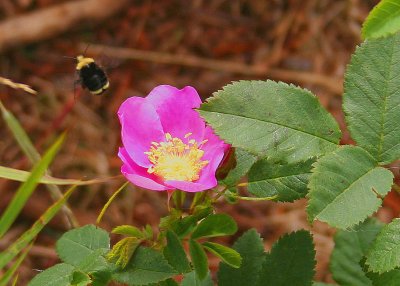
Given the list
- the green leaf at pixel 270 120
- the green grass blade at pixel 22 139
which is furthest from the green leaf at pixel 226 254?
the green grass blade at pixel 22 139

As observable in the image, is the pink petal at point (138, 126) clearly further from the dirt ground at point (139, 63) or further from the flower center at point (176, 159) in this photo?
the dirt ground at point (139, 63)

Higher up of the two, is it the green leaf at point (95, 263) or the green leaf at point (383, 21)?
the green leaf at point (383, 21)

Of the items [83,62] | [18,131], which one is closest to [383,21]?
[18,131]

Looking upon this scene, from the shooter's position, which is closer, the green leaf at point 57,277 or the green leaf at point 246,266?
the green leaf at point 57,277

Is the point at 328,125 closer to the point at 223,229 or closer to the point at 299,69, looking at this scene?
the point at 223,229

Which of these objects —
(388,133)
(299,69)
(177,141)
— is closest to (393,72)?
(388,133)

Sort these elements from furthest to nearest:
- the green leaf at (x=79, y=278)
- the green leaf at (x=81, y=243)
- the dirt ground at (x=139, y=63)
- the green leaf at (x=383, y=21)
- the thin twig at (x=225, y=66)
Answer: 1. the thin twig at (x=225, y=66)
2. the dirt ground at (x=139, y=63)
3. the green leaf at (x=81, y=243)
4. the green leaf at (x=79, y=278)
5. the green leaf at (x=383, y=21)

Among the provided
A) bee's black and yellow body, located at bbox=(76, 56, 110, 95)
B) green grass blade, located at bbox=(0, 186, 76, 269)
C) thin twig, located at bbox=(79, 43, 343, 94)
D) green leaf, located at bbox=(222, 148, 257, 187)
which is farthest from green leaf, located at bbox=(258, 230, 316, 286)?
thin twig, located at bbox=(79, 43, 343, 94)

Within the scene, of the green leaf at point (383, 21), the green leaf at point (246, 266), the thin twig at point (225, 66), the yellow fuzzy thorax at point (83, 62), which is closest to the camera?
the green leaf at point (383, 21)
